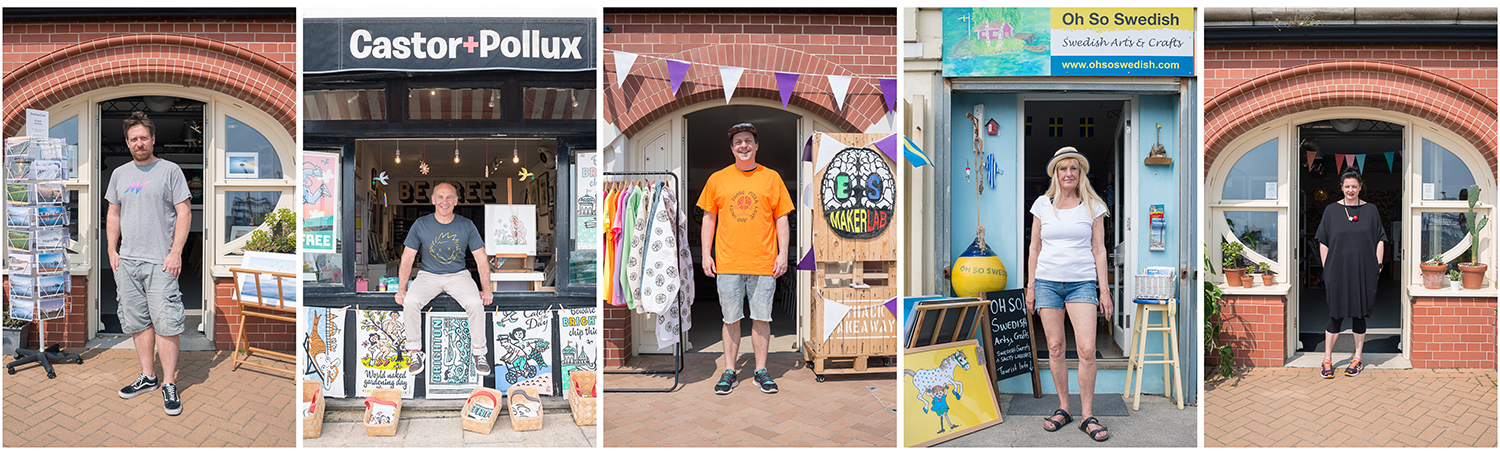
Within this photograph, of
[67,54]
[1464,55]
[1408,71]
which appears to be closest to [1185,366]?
[1408,71]

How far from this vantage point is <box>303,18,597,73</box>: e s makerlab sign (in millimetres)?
2898

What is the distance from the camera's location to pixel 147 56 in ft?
15.7

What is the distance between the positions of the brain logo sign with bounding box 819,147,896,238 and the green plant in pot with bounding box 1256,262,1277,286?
2958mm

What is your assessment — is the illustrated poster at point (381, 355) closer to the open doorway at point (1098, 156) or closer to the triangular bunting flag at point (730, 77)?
the triangular bunting flag at point (730, 77)

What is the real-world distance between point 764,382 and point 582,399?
998 millimetres

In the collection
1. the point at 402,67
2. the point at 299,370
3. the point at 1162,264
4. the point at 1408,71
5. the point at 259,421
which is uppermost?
the point at 1408,71

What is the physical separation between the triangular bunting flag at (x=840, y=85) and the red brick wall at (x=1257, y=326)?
2.98 meters

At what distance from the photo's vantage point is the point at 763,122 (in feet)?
18.1

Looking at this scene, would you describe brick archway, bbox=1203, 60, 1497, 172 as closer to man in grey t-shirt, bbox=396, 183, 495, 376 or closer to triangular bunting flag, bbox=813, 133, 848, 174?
triangular bunting flag, bbox=813, 133, 848, 174

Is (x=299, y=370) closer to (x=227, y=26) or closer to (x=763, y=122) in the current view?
(x=227, y=26)

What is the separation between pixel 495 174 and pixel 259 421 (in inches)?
75.3

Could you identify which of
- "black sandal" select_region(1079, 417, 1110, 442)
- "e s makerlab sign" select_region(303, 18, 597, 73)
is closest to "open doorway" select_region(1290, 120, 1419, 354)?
"black sandal" select_region(1079, 417, 1110, 442)

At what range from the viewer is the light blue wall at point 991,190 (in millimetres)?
3998

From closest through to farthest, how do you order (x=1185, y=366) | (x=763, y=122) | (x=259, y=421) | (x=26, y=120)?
1. (x=259, y=421)
2. (x=1185, y=366)
3. (x=26, y=120)
4. (x=763, y=122)
